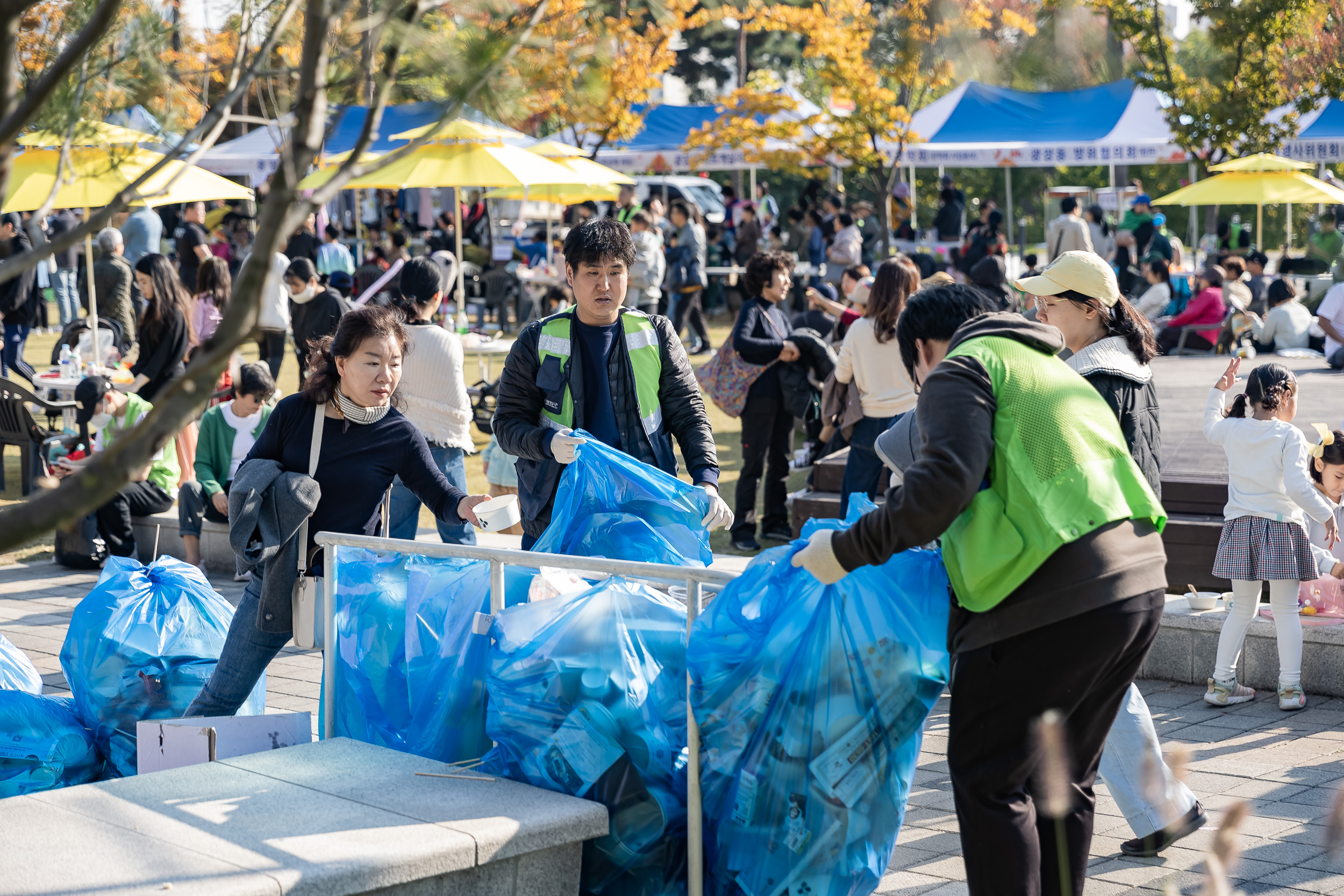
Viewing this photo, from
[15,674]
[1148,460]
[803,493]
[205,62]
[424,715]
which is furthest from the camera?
[803,493]

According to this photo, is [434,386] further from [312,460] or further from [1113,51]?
[1113,51]

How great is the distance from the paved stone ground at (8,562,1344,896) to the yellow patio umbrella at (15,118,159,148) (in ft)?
8.82

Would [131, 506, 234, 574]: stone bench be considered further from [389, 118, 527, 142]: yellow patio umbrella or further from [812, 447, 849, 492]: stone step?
[812, 447, 849, 492]: stone step

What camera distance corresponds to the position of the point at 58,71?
1.91 m

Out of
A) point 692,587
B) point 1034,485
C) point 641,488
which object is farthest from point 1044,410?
point 641,488

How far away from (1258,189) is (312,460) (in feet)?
51.7

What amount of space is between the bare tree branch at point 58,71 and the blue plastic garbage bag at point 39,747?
294 cm

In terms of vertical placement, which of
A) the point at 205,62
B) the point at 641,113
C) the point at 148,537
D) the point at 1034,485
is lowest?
the point at 148,537

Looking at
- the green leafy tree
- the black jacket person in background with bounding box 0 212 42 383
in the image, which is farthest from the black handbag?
the green leafy tree

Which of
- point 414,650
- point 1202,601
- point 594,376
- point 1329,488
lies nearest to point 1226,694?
point 1202,601

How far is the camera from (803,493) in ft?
27.1

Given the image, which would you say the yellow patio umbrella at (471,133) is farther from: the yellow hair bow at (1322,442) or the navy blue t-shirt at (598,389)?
the yellow hair bow at (1322,442)

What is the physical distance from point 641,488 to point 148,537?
18.6 ft

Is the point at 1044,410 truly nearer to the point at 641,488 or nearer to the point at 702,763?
the point at 702,763
